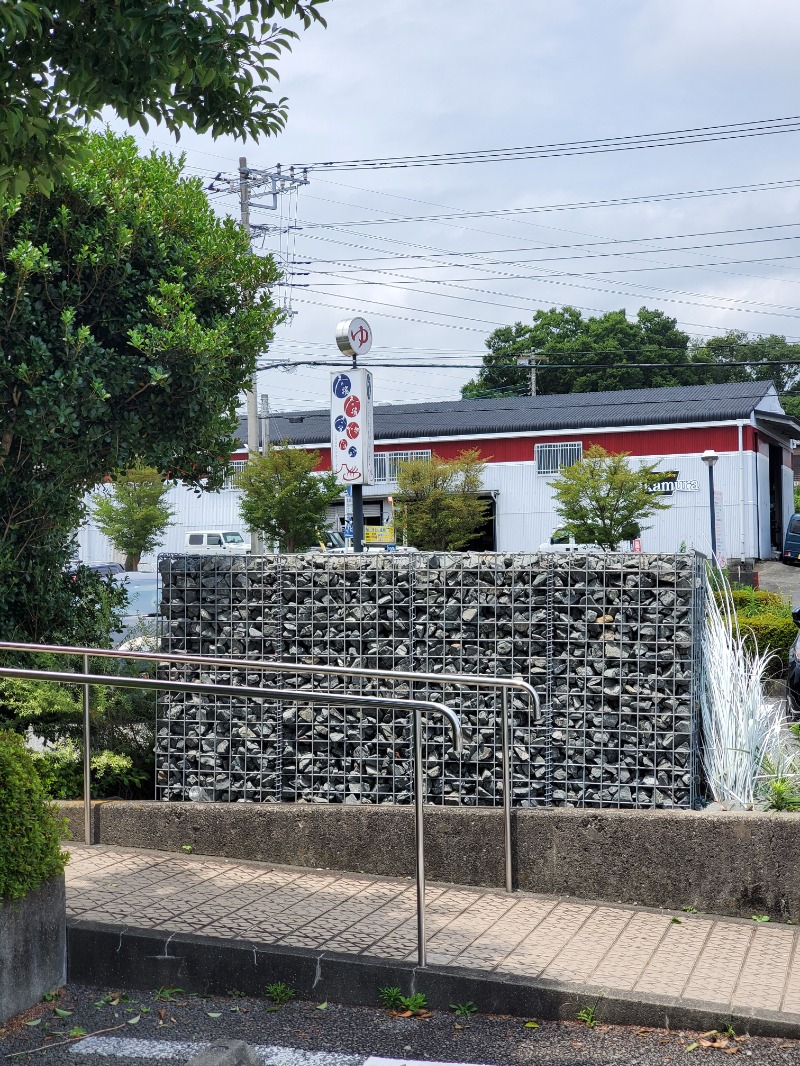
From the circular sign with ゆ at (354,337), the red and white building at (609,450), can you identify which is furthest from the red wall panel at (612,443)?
the circular sign with ゆ at (354,337)

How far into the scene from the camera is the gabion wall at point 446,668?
6445 mm

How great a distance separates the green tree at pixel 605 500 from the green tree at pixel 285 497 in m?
8.12

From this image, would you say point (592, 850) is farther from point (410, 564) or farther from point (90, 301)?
point (90, 301)

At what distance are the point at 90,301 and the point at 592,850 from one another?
214 inches

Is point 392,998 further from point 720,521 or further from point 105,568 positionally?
point 720,521

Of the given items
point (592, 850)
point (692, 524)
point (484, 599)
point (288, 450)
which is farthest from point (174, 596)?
point (692, 524)

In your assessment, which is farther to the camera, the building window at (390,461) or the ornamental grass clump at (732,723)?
the building window at (390,461)

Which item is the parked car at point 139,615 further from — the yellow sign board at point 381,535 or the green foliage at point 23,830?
the yellow sign board at point 381,535

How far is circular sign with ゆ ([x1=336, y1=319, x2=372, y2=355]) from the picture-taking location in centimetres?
1230

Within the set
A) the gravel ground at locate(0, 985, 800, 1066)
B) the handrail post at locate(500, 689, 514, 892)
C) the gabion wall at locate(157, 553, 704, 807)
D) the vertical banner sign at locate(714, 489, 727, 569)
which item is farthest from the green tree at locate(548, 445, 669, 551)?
the gravel ground at locate(0, 985, 800, 1066)

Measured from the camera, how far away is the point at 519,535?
45.9 m

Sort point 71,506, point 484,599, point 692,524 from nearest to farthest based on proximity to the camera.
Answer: point 484,599, point 71,506, point 692,524

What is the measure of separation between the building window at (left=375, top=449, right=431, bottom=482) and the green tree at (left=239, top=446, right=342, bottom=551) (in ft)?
32.6

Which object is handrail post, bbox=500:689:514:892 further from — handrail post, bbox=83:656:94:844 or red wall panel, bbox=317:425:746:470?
red wall panel, bbox=317:425:746:470
